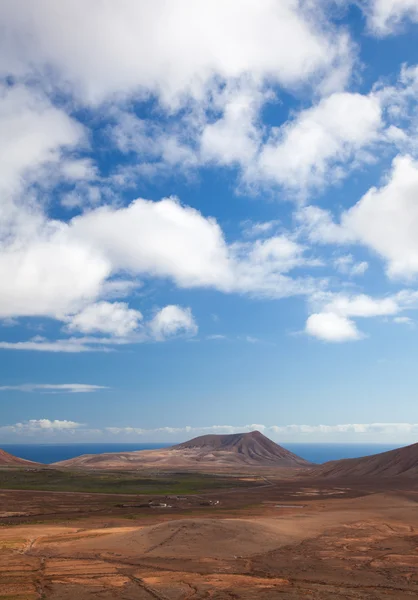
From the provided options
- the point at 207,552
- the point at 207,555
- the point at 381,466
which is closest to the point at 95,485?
the point at 207,552

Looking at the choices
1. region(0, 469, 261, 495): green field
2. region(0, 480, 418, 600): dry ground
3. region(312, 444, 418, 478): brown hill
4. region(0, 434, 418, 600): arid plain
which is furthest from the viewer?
region(312, 444, 418, 478): brown hill

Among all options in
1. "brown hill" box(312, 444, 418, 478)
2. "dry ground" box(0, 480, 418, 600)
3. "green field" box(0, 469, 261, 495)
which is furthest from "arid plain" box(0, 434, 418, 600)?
"brown hill" box(312, 444, 418, 478)

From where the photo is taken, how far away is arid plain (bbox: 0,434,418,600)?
931 inches

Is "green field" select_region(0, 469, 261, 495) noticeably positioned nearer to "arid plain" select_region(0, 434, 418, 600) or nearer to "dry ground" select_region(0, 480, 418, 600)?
"arid plain" select_region(0, 434, 418, 600)

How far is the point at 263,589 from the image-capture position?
77.1ft

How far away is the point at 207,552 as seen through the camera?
31.2m

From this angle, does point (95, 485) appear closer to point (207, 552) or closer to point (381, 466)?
point (207, 552)

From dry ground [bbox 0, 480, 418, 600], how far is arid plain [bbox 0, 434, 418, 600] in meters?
0.07

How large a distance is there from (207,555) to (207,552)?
2.38 feet

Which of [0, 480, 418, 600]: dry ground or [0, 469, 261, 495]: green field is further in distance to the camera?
[0, 469, 261, 495]: green field

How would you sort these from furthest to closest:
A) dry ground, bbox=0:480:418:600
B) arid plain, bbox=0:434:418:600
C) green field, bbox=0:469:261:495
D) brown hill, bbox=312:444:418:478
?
brown hill, bbox=312:444:418:478 → green field, bbox=0:469:261:495 → arid plain, bbox=0:434:418:600 → dry ground, bbox=0:480:418:600

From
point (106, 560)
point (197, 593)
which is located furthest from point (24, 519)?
point (197, 593)

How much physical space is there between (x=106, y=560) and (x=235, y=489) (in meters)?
62.5

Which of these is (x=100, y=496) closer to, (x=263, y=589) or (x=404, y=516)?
(x=404, y=516)
